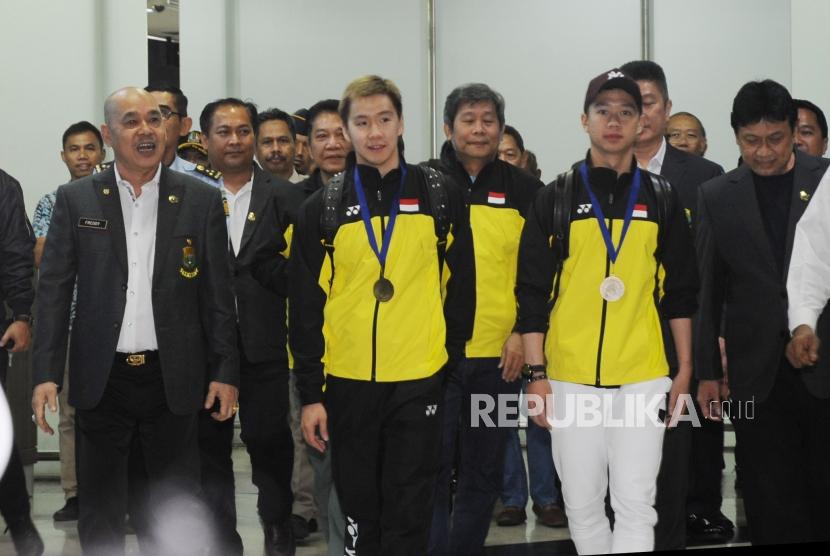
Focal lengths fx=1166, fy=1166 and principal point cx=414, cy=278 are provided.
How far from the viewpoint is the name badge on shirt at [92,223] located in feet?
12.2

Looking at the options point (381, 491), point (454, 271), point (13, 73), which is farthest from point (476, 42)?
point (381, 491)

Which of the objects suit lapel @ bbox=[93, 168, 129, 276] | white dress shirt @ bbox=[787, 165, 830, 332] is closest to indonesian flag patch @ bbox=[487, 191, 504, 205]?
white dress shirt @ bbox=[787, 165, 830, 332]

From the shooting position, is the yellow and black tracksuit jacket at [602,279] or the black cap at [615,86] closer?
the yellow and black tracksuit jacket at [602,279]

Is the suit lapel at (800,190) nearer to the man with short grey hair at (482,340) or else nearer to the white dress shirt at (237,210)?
the man with short grey hair at (482,340)

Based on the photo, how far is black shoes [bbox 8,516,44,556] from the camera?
4.41m

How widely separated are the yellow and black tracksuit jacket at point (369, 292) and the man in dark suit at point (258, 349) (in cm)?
72

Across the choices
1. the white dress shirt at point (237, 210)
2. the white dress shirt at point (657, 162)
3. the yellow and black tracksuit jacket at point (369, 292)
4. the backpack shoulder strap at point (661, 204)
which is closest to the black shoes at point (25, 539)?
the white dress shirt at point (237, 210)

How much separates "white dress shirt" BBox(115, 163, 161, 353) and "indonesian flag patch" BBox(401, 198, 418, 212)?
858mm

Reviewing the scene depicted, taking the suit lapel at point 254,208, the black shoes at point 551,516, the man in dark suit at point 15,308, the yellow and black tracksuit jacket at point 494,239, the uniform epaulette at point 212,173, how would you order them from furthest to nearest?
the black shoes at point 551,516 → the uniform epaulette at point 212,173 → the suit lapel at point 254,208 → the man in dark suit at point 15,308 → the yellow and black tracksuit jacket at point 494,239

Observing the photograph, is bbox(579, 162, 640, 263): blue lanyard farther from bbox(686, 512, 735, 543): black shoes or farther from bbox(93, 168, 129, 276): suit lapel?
bbox(686, 512, 735, 543): black shoes

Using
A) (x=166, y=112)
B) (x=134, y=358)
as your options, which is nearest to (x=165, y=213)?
(x=134, y=358)

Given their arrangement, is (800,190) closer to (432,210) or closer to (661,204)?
(661,204)

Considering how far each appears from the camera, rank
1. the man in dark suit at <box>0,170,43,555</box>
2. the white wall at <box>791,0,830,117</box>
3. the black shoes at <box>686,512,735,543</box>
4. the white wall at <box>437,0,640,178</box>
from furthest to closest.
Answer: the white wall at <box>437,0,640,178</box>, the white wall at <box>791,0,830,117</box>, the black shoes at <box>686,512,735,543</box>, the man in dark suit at <box>0,170,43,555</box>

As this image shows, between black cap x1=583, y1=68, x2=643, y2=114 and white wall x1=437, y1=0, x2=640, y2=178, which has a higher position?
white wall x1=437, y1=0, x2=640, y2=178
